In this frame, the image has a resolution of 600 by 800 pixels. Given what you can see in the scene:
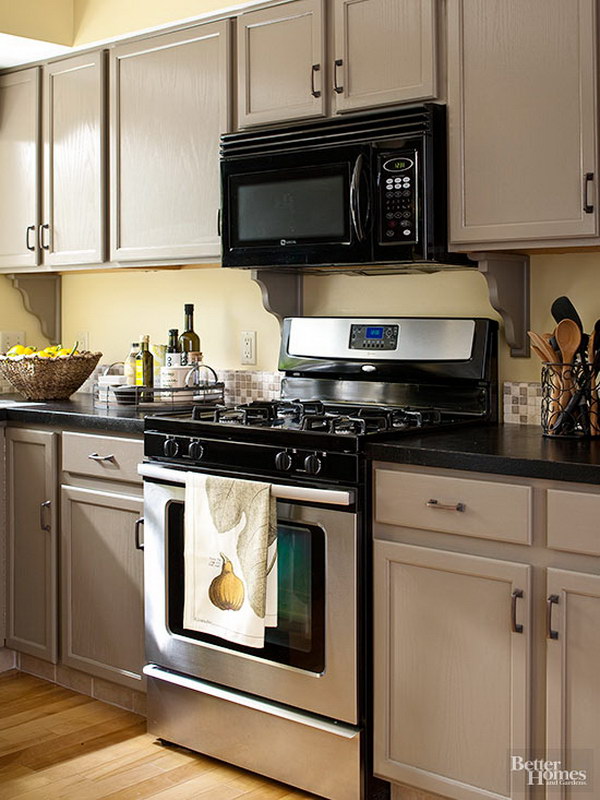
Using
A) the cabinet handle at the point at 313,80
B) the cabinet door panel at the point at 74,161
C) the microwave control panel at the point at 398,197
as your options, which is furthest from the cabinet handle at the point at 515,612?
the cabinet door panel at the point at 74,161

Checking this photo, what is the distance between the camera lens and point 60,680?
11.6 ft

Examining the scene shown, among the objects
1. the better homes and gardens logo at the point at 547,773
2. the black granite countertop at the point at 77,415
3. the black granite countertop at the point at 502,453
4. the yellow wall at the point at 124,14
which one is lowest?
the better homes and gardens logo at the point at 547,773

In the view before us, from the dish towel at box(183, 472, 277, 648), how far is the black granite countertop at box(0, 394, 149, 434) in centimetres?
40

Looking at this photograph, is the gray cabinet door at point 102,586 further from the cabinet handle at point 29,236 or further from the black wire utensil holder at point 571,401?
the black wire utensil holder at point 571,401

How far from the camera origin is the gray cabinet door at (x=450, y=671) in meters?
2.32

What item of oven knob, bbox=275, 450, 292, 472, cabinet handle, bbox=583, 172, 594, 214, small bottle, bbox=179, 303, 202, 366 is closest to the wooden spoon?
cabinet handle, bbox=583, 172, 594, 214

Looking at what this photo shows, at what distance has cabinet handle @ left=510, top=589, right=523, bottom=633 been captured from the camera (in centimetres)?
228

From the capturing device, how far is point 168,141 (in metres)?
3.46

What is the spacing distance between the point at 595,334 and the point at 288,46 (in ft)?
4.04

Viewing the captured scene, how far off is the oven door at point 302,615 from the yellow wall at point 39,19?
5.68ft

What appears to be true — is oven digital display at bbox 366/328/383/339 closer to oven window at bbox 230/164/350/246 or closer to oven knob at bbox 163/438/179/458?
oven window at bbox 230/164/350/246

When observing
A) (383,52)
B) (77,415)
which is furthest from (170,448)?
(383,52)

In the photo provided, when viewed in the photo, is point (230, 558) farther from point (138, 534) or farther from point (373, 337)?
point (373, 337)

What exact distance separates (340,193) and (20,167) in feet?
5.17
